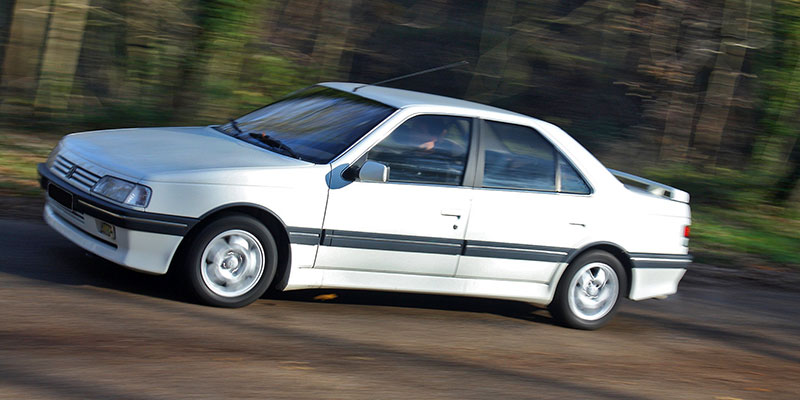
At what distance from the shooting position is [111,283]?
6.06 meters

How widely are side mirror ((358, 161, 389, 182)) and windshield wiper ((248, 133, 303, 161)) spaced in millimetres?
447

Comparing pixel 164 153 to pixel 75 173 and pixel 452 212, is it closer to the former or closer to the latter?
pixel 75 173

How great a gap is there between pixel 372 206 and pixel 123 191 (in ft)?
5.34

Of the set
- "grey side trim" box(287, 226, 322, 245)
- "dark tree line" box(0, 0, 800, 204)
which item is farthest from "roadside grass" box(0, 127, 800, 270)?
"grey side trim" box(287, 226, 322, 245)

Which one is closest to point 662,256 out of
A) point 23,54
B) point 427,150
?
point 427,150

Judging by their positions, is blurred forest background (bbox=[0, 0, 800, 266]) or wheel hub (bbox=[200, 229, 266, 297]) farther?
blurred forest background (bbox=[0, 0, 800, 266])

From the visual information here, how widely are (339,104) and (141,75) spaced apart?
725 centimetres

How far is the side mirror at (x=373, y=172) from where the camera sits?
595 cm

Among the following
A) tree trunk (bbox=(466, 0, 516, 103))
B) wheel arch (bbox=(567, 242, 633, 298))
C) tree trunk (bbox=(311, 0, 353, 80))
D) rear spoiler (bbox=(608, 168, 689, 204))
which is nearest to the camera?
wheel arch (bbox=(567, 242, 633, 298))

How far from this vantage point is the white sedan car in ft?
18.4

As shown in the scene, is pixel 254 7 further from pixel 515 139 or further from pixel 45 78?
pixel 515 139

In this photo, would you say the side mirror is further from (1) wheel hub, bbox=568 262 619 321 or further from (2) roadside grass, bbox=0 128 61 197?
(2) roadside grass, bbox=0 128 61 197

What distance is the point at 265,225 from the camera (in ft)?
19.2

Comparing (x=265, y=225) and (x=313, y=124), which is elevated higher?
(x=313, y=124)
